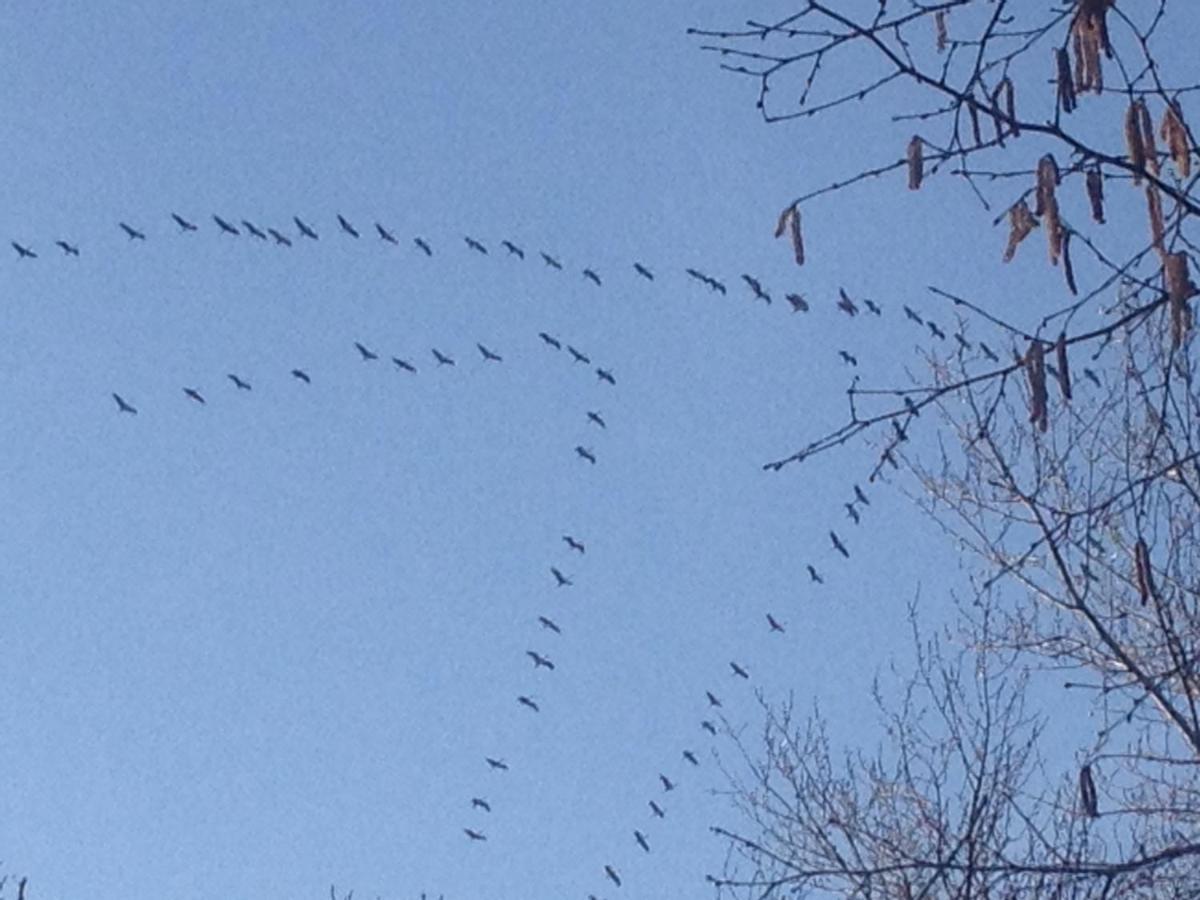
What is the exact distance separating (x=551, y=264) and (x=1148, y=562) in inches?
435

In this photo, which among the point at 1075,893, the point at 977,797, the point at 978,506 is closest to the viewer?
the point at 1075,893

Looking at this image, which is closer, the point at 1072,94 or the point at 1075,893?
the point at 1072,94

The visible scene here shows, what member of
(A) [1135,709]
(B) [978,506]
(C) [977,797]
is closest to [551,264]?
(B) [978,506]

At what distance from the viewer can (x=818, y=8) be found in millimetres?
3373

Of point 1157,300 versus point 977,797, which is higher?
point 977,797

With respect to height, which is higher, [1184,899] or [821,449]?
[1184,899]

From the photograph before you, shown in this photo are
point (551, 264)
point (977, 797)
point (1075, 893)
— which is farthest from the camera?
point (551, 264)

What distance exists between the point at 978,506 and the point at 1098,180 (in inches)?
236

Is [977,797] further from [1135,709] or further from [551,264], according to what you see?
[551,264]

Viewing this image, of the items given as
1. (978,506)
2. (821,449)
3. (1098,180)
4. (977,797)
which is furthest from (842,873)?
(978,506)

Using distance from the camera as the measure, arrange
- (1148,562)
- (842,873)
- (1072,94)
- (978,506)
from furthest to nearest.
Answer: (978,506)
(842,873)
(1148,562)
(1072,94)

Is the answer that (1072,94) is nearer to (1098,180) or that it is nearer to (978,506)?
(1098,180)

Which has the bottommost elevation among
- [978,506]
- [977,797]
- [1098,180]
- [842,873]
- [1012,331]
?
[842,873]

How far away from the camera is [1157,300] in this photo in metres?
3.53
